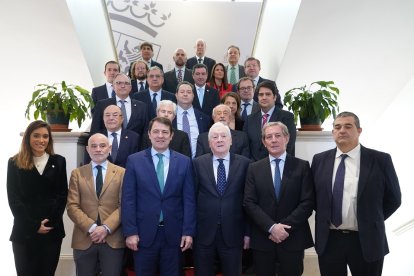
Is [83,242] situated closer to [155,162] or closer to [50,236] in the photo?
[50,236]

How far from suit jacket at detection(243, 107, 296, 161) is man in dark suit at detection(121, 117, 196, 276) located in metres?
0.98

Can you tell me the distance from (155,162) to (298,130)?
206 centimetres

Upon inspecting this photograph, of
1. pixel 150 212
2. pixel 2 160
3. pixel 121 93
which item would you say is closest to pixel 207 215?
pixel 150 212

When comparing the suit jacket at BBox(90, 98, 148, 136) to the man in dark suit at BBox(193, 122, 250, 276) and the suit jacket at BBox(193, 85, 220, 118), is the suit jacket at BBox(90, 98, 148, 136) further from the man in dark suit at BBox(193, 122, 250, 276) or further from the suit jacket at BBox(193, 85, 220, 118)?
the man in dark suit at BBox(193, 122, 250, 276)

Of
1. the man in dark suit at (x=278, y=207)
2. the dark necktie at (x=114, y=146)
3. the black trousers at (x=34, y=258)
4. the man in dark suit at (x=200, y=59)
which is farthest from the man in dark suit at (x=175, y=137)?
the man in dark suit at (x=200, y=59)

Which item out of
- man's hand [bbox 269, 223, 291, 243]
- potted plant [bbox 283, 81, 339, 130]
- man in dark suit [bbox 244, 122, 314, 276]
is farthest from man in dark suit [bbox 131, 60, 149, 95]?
man's hand [bbox 269, 223, 291, 243]

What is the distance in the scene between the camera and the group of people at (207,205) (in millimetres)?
2992

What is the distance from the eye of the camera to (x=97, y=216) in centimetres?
331

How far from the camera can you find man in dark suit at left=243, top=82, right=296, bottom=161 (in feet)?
13.3

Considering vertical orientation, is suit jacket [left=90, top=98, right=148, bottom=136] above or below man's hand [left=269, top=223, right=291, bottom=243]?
above

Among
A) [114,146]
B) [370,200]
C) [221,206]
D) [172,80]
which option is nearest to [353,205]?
[370,200]

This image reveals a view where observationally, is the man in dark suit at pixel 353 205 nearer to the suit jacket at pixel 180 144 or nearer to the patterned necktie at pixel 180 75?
the suit jacket at pixel 180 144

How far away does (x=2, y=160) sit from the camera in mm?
6445

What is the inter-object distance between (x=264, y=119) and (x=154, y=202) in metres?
1.50
